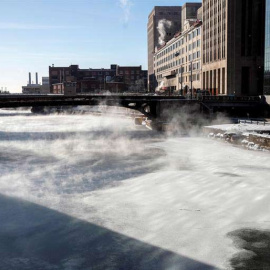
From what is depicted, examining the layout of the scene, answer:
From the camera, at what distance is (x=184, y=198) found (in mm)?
22562

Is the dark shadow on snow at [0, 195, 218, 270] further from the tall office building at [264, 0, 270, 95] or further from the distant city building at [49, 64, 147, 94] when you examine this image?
the distant city building at [49, 64, 147, 94]

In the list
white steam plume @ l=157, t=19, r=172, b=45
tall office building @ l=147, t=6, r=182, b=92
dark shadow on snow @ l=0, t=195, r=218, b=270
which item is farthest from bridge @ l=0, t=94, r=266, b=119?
white steam plume @ l=157, t=19, r=172, b=45

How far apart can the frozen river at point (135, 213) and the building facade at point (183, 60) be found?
61598 mm

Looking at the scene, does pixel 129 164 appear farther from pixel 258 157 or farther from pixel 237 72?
pixel 237 72

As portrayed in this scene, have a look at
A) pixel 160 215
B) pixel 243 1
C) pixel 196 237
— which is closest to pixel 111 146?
pixel 160 215

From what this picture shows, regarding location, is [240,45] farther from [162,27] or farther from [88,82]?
[88,82]

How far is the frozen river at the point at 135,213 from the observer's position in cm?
1488

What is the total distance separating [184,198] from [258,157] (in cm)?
1695

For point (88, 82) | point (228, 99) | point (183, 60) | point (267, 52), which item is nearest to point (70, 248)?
point (228, 99)

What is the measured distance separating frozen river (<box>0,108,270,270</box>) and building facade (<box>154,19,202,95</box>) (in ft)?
202

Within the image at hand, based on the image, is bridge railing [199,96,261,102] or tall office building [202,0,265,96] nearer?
bridge railing [199,96,261,102]

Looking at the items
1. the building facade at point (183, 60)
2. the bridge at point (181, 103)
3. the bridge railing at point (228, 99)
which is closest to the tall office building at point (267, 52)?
the bridge railing at point (228, 99)

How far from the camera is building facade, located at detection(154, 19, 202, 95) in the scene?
358 ft

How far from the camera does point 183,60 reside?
12100 cm
